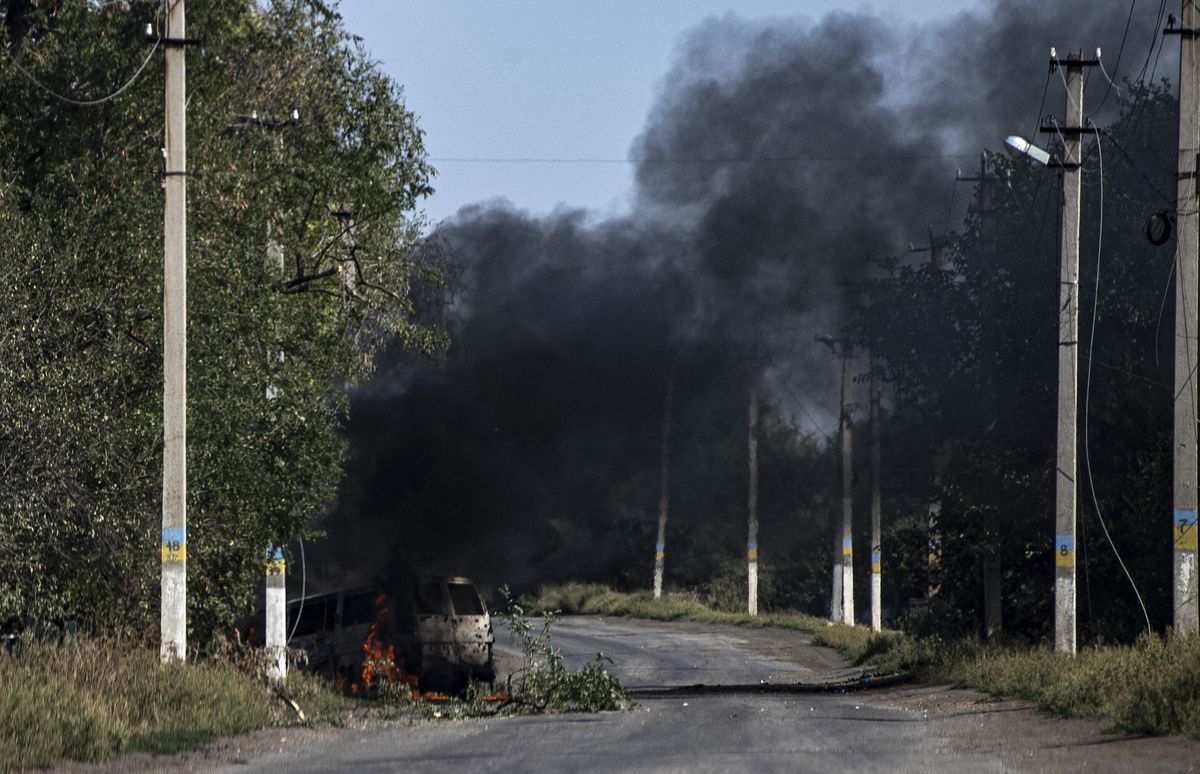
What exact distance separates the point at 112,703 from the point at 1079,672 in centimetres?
1121

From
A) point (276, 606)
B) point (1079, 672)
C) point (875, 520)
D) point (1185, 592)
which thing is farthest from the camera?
point (875, 520)

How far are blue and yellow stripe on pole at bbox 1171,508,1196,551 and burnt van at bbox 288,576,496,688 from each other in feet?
32.9

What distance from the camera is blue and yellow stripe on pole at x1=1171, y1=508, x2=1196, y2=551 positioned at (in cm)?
2050

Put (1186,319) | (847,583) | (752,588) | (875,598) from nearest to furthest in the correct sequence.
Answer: (1186,319), (875,598), (847,583), (752,588)

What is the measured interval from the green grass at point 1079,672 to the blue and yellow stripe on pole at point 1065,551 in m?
1.19

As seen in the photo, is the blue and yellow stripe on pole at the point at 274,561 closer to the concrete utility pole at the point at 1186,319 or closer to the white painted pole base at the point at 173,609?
the white painted pole base at the point at 173,609

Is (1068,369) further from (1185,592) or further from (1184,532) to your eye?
(1185,592)

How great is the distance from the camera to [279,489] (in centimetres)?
2011

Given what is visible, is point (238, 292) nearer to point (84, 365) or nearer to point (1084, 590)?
point (84, 365)

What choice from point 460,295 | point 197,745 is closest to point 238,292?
point 197,745

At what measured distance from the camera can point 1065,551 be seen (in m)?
22.0

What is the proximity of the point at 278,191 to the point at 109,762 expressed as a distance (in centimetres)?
1141

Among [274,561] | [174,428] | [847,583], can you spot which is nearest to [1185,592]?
[274,561]

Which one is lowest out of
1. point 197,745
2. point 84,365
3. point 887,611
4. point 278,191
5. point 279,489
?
point 887,611
